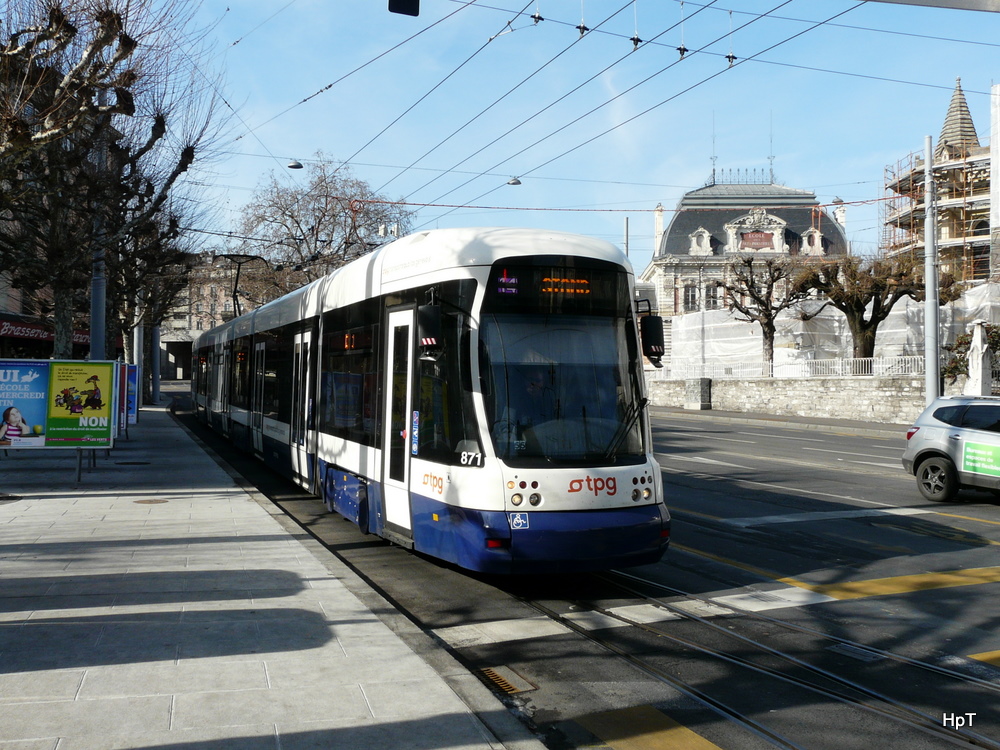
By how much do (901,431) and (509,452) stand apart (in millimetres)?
27563

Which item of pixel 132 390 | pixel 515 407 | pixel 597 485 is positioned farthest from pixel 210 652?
pixel 132 390

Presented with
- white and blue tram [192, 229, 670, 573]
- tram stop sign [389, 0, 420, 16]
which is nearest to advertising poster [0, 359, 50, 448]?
white and blue tram [192, 229, 670, 573]

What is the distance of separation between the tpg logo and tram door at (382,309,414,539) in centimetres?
176

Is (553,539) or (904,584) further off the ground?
(553,539)

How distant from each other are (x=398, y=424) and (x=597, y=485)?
2178 mm

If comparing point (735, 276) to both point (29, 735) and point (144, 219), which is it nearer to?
point (144, 219)

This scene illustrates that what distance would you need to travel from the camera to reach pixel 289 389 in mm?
14008

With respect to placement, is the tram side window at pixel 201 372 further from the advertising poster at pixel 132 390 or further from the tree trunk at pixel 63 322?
the tree trunk at pixel 63 322

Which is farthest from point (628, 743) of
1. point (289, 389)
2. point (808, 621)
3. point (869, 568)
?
point (289, 389)

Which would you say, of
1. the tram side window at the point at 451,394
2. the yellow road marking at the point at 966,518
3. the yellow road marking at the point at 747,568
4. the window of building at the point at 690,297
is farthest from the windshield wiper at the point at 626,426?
the window of building at the point at 690,297

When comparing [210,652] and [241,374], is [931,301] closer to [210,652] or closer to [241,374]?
[241,374]

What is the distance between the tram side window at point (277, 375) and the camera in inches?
556

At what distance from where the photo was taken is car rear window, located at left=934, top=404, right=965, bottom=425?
13.7 metres

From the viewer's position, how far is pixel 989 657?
6.16m
